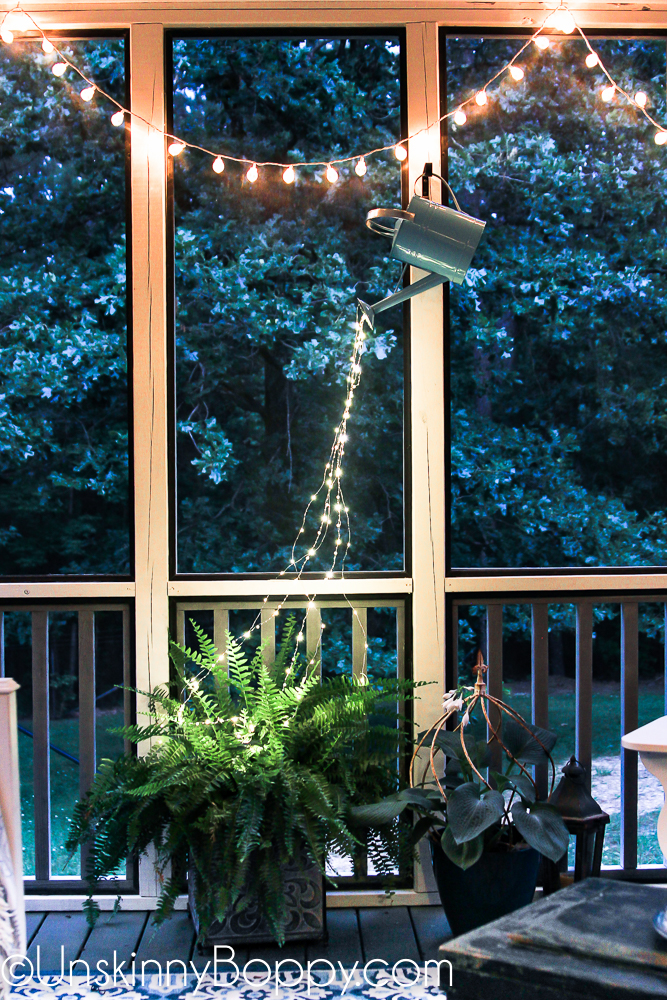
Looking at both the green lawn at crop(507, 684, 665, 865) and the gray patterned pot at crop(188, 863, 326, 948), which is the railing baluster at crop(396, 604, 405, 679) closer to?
the gray patterned pot at crop(188, 863, 326, 948)

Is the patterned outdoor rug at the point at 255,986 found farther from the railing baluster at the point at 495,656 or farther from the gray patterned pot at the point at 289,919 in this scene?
Answer: the railing baluster at the point at 495,656

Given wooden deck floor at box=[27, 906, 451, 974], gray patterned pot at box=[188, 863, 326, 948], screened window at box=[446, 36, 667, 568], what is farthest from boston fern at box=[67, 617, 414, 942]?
screened window at box=[446, 36, 667, 568]

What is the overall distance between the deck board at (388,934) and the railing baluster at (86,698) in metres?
0.90

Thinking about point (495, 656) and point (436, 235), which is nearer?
point (436, 235)

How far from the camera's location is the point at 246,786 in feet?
6.63

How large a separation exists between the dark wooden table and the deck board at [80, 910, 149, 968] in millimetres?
1062

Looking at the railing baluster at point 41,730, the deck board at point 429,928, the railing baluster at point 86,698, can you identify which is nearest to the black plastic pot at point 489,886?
the deck board at point 429,928

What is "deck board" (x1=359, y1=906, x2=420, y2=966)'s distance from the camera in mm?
2131

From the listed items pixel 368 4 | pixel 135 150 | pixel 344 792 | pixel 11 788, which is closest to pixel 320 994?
pixel 344 792

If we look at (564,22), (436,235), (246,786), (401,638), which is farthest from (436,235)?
(246,786)

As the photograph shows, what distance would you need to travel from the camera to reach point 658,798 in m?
4.21

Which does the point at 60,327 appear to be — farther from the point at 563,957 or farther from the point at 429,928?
the point at 563,957

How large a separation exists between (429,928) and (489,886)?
0.33 metres

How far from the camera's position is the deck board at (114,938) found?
6.97 ft
